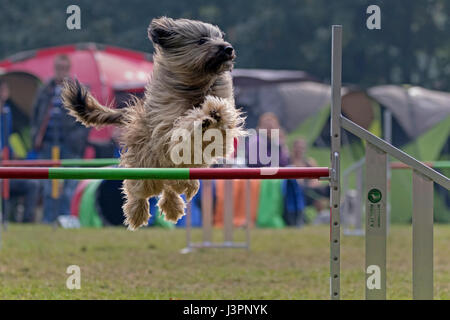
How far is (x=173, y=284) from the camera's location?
5.98 m

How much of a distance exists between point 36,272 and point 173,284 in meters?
1.22

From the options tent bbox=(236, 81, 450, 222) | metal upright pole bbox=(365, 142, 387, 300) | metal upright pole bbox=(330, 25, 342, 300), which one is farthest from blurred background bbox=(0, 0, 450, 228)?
metal upright pole bbox=(365, 142, 387, 300)

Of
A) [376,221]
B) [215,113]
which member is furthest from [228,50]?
[376,221]

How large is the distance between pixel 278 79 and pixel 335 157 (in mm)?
10468

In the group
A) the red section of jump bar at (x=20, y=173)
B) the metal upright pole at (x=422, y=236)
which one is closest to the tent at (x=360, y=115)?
the metal upright pole at (x=422, y=236)

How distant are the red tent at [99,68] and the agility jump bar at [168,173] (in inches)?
366

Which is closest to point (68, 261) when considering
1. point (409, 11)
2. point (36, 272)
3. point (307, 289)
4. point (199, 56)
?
point (36, 272)

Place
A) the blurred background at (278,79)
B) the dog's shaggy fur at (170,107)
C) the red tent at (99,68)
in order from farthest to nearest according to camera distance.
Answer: the red tent at (99,68), the blurred background at (278,79), the dog's shaggy fur at (170,107)

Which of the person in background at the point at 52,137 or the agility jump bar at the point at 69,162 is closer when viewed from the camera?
the agility jump bar at the point at 69,162

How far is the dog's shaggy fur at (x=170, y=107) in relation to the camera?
4277 millimetres

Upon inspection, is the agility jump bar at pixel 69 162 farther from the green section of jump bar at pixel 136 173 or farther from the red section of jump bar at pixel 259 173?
the red section of jump bar at pixel 259 173

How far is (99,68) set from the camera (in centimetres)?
1365

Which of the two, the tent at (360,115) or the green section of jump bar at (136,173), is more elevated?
the tent at (360,115)
